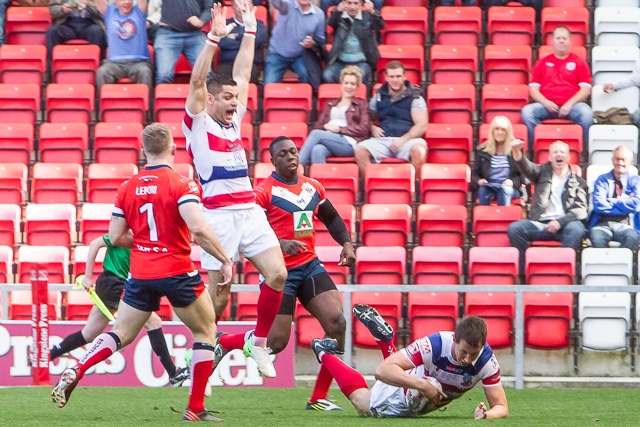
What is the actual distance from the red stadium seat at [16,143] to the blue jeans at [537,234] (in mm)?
5336

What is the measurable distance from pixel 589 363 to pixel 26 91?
7038 millimetres

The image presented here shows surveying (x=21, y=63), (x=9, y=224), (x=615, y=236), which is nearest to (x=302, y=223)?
(x=615, y=236)

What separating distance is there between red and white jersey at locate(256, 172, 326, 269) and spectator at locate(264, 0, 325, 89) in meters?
4.83

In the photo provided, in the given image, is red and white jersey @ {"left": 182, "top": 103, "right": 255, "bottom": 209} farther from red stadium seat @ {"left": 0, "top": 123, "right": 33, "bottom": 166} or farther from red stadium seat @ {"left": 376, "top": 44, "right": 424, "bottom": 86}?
red stadium seat @ {"left": 376, "top": 44, "right": 424, "bottom": 86}

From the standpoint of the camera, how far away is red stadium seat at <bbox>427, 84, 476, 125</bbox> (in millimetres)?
13602

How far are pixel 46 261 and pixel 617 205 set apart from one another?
562cm

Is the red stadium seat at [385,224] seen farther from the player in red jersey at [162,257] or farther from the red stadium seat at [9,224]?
the player in red jersey at [162,257]

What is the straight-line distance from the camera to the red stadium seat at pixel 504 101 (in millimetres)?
13594

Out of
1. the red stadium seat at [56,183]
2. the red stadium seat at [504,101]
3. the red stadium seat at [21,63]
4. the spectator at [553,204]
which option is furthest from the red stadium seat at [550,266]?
the red stadium seat at [21,63]

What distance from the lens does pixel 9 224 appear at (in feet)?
41.5

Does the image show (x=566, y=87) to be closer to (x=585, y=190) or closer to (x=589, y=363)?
(x=585, y=190)

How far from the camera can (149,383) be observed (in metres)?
11.1

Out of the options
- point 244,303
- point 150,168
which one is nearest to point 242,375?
point 244,303

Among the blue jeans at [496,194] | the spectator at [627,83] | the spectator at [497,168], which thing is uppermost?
the spectator at [627,83]
